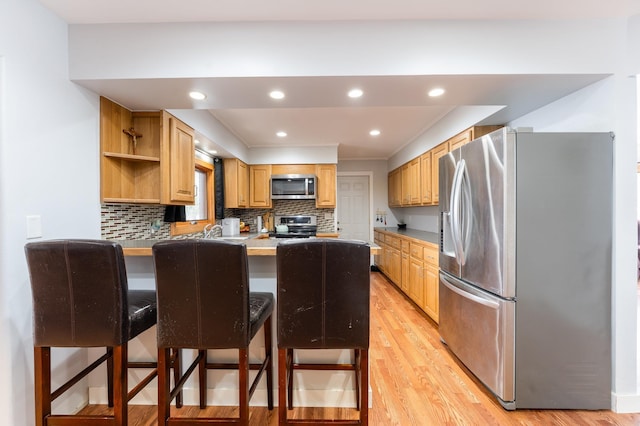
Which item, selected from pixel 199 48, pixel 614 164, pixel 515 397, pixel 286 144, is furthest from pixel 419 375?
pixel 286 144

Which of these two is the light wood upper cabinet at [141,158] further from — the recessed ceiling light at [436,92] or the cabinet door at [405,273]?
the cabinet door at [405,273]

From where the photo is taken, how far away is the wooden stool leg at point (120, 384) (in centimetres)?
125

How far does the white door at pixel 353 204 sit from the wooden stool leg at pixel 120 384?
464 cm

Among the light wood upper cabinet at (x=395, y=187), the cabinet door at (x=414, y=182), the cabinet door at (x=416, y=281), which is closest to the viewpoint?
the cabinet door at (x=416, y=281)

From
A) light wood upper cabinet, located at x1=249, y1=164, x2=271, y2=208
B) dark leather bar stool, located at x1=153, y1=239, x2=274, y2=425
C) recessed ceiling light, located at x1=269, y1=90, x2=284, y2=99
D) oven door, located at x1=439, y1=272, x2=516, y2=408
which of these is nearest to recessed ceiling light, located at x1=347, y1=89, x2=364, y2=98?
recessed ceiling light, located at x1=269, y1=90, x2=284, y2=99

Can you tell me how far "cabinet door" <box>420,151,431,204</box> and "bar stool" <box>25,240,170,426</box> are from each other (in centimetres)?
345

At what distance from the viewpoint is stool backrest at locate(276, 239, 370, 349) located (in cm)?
121

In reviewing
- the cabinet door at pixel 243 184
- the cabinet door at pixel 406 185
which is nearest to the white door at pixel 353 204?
the cabinet door at pixel 406 185

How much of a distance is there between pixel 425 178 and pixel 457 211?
71.7 inches

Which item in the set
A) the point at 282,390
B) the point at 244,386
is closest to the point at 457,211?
the point at 282,390

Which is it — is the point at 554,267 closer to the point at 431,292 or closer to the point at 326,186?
the point at 431,292

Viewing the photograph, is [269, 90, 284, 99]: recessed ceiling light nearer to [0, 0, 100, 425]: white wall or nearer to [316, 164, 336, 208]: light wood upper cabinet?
[0, 0, 100, 425]: white wall

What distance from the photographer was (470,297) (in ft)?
6.43

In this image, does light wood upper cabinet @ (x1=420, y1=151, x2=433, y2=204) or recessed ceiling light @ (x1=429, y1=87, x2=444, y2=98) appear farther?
light wood upper cabinet @ (x1=420, y1=151, x2=433, y2=204)
